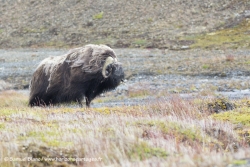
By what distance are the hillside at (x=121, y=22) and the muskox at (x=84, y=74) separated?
82.0 ft

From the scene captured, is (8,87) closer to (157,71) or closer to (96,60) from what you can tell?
(157,71)

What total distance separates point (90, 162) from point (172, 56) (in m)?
28.5

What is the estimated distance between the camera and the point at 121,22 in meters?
50.3

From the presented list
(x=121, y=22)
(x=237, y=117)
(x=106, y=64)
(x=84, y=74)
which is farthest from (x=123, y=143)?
(x=121, y=22)

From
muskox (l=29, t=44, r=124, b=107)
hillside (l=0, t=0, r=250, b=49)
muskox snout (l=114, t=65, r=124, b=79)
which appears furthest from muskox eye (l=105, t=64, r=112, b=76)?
hillside (l=0, t=0, r=250, b=49)

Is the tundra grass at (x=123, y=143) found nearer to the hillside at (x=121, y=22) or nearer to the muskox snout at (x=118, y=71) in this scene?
the muskox snout at (x=118, y=71)

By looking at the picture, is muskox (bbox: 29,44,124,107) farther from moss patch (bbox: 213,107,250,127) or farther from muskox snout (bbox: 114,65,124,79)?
moss patch (bbox: 213,107,250,127)

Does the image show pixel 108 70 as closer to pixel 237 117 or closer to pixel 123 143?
pixel 237 117

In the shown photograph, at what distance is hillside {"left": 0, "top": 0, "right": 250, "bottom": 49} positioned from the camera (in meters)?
44.8

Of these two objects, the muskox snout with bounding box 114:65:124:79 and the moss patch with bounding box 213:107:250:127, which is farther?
the muskox snout with bounding box 114:65:124:79

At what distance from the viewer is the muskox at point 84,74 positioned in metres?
15.0

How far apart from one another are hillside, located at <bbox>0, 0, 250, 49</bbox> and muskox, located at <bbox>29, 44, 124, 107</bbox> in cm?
2500

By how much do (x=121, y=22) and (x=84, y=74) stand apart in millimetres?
35768

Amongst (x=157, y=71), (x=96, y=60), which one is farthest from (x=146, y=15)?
(x=96, y=60)
